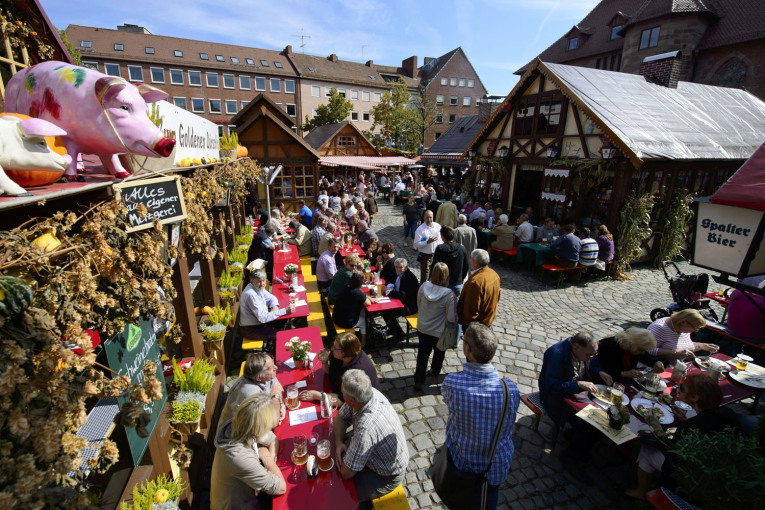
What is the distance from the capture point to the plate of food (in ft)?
11.8

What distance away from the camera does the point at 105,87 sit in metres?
2.32

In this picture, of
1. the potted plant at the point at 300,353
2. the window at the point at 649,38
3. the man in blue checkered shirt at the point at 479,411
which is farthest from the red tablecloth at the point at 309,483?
the window at the point at 649,38

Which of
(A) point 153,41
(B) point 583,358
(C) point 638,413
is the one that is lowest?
(C) point 638,413

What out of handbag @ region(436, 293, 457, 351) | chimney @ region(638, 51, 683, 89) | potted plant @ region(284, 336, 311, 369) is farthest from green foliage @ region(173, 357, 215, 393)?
→ chimney @ region(638, 51, 683, 89)

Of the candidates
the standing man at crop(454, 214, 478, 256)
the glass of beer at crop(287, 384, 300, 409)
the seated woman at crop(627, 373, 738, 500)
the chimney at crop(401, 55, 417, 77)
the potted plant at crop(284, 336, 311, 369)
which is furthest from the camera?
the chimney at crop(401, 55, 417, 77)

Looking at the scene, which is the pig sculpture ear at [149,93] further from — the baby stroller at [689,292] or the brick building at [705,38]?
the brick building at [705,38]

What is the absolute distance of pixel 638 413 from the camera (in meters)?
3.73

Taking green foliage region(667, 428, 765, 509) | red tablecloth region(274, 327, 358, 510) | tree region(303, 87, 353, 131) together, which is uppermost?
tree region(303, 87, 353, 131)

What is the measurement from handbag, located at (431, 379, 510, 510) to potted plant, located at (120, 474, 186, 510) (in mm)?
2255

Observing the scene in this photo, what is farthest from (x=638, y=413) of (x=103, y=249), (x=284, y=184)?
(x=284, y=184)

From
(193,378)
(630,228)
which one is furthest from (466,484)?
(630,228)

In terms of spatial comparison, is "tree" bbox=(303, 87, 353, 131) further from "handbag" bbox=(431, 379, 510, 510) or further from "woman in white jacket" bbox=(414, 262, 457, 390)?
"handbag" bbox=(431, 379, 510, 510)

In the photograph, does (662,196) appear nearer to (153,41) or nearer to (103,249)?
(103,249)

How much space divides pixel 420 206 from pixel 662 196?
28.9 ft
